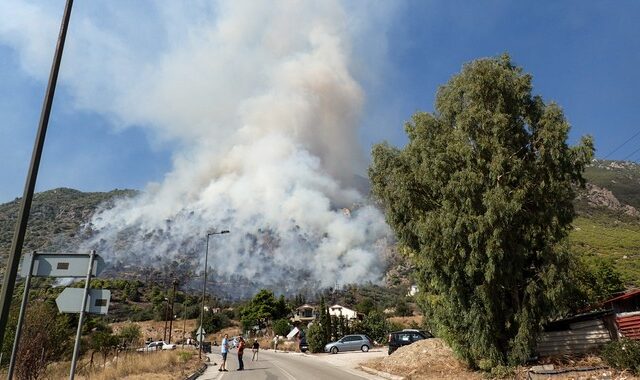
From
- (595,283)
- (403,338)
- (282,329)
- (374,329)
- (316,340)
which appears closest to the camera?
(595,283)

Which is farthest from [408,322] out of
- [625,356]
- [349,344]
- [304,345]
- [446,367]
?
[625,356]

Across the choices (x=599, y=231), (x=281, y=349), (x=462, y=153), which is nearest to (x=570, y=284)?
(x=462, y=153)

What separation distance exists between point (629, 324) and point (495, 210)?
7.58 meters

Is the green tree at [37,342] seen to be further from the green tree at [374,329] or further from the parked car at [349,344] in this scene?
the green tree at [374,329]

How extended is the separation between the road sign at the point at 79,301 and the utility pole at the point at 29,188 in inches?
65.3

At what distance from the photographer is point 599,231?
10138 cm

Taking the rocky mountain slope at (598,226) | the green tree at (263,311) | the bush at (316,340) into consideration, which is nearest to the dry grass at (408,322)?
the rocky mountain slope at (598,226)

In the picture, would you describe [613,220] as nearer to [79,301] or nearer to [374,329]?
[374,329]

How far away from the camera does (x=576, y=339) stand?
1775cm

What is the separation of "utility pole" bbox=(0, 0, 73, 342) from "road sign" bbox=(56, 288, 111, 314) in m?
1.66

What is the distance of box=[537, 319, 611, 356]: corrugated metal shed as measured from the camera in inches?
691

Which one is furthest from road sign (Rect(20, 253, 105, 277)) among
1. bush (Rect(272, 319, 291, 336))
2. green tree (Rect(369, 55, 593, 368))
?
bush (Rect(272, 319, 291, 336))

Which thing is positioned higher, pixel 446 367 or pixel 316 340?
pixel 316 340

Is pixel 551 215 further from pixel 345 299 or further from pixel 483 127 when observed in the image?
pixel 345 299
